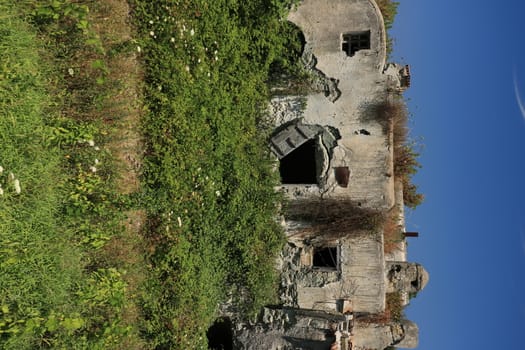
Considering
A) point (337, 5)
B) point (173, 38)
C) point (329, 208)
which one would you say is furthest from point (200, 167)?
point (337, 5)

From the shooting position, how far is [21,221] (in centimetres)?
513

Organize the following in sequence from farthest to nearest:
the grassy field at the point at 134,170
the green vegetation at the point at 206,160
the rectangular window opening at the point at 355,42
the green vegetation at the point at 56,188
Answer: the rectangular window opening at the point at 355,42, the green vegetation at the point at 206,160, the grassy field at the point at 134,170, the green vegetation at the point at 56,188

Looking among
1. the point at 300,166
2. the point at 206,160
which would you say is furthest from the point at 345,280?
the point at 206,160

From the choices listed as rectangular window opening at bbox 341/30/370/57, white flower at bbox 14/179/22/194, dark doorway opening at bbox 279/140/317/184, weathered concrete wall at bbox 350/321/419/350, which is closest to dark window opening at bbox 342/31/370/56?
rectangular window opening at bbox 341/30/370/57

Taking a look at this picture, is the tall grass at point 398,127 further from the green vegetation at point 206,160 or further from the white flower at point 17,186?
the white flower at point 17,186

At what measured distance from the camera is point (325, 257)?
9.66 m

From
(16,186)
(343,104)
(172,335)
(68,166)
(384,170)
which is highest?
(343,104)

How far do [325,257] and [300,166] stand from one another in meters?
2.27

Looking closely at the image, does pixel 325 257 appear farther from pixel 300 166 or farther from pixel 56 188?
pixel 56 188

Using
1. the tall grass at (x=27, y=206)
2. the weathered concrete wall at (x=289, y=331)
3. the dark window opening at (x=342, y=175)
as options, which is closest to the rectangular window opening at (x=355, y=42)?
the dark window opening at (x=342, y=175)

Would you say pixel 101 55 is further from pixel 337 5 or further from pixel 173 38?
pixel 337 5

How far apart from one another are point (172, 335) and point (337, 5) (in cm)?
695

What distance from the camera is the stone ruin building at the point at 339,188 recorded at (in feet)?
29.6

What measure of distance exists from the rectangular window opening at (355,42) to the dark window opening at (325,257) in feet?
13.1
